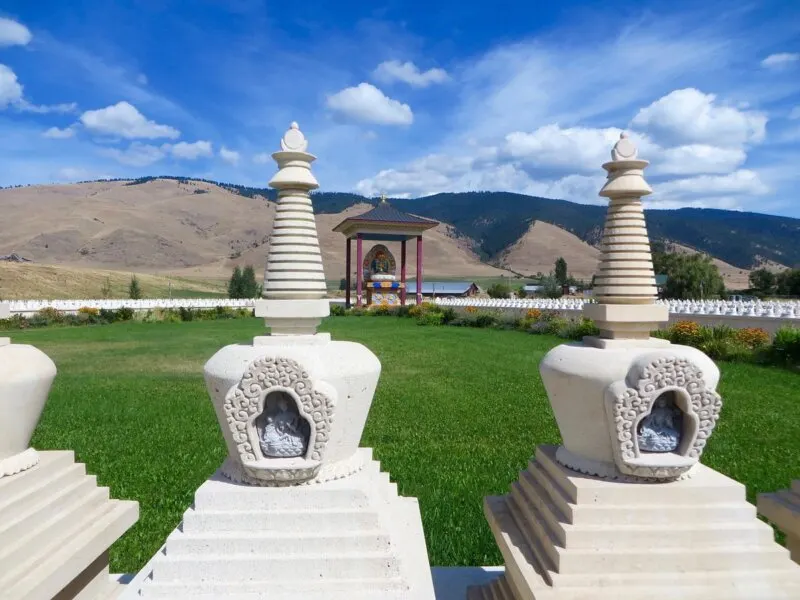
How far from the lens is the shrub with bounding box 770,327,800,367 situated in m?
16.0

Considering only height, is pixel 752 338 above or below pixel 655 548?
above

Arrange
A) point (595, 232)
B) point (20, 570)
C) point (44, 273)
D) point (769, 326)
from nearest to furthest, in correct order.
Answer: point (20, 570) → point (769, 326) → point (44, 273) → point (595, 232)

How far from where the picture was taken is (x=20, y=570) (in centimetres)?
351

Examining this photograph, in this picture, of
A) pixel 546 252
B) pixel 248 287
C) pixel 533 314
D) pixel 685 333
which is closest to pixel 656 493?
pixel 685 333

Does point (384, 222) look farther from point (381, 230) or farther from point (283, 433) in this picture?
point (283, 433)

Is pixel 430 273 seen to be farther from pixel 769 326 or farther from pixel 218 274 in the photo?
pixel 769 326

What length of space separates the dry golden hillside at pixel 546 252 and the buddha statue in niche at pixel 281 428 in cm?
13572

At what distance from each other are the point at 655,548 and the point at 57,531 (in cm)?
423

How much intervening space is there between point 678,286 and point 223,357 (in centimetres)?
5296

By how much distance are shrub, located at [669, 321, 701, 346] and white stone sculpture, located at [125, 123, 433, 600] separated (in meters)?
17.6

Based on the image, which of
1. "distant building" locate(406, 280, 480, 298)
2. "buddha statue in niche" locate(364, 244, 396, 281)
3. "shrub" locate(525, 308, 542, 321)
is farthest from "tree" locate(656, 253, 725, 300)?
"buddha statue in niche" locate(364, 244, 396, 281)

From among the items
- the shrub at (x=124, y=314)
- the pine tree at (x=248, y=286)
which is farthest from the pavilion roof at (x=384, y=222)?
the pine tree at (x=248, y=286)

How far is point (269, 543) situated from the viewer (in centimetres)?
375

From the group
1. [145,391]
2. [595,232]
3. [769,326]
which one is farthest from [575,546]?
[595,232]
